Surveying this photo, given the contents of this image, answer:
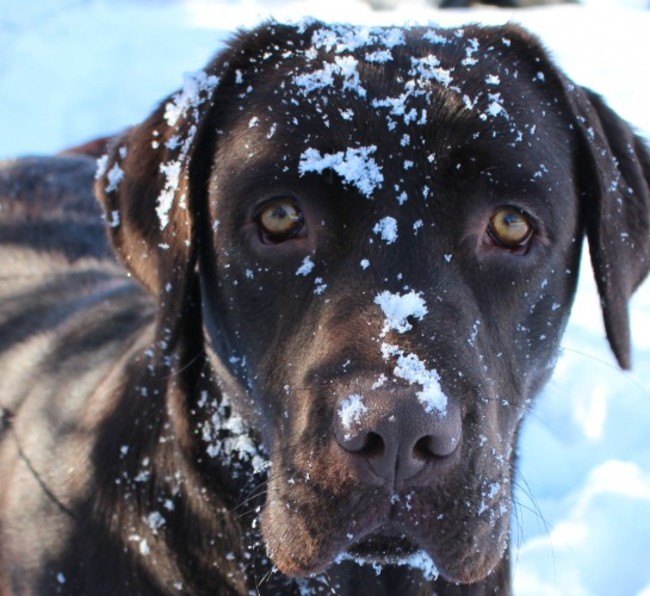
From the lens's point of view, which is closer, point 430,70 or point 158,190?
point 430,70

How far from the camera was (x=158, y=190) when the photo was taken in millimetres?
2561

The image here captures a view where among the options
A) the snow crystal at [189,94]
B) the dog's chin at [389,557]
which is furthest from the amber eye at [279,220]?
the dog's chin at [389,557]

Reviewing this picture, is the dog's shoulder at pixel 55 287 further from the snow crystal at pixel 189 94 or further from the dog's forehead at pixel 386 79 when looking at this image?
the dog's forehead at pixel 386 79

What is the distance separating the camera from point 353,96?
89.6 inches

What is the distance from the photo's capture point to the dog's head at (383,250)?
1.95 m

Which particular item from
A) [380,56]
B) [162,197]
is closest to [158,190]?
[162,197]

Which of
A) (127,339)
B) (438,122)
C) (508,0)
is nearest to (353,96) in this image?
(438,122)

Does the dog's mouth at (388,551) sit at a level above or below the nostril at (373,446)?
below

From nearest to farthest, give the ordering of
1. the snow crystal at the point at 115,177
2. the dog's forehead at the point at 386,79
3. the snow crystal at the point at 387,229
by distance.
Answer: the snow crystal at the point at 387,229
the dog's forehead at the point at 386,79
the snow crystal at the point at 115,177

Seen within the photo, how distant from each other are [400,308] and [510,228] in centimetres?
38

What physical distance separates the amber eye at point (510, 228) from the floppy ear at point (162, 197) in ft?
2.42

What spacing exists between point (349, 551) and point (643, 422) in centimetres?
253

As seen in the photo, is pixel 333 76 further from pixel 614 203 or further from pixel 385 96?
pixel 614 203

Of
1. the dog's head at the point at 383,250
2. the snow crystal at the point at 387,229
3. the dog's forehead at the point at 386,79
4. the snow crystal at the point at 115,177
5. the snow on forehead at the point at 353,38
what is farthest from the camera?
the snow crystal at the point at 115,177
